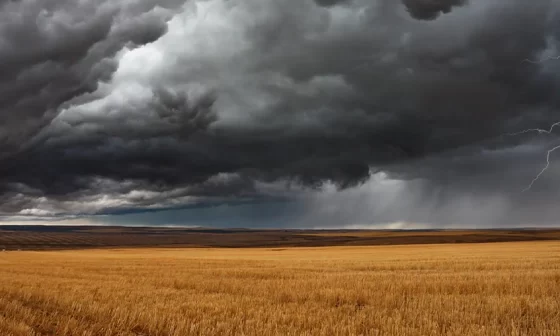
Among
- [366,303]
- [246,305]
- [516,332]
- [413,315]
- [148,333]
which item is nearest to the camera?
[516,332]

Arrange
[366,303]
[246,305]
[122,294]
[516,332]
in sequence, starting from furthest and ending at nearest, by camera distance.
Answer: [122,294], [366,303], [246,305], [516,332]

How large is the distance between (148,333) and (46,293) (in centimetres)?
944

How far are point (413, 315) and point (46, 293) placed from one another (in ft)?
44.4

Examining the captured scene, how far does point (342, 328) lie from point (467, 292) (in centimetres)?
960

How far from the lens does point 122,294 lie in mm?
17578

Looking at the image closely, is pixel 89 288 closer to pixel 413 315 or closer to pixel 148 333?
pixel 148 333

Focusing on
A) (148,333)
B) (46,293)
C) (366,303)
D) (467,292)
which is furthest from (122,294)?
(467,292)

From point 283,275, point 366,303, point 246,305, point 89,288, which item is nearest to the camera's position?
point 246,305

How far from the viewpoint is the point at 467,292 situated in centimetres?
1773

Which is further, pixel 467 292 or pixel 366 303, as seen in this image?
pixel 467 292

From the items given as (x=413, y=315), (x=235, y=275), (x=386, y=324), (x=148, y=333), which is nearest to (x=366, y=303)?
(x=413, y=315)

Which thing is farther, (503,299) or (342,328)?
(503,299)

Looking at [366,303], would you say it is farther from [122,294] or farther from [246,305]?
[122,294]

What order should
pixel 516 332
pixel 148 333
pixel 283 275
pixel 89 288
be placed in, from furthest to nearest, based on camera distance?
pixel 283 275 < pixel 89 288 < pixel 148 333 < pixel 516 332
